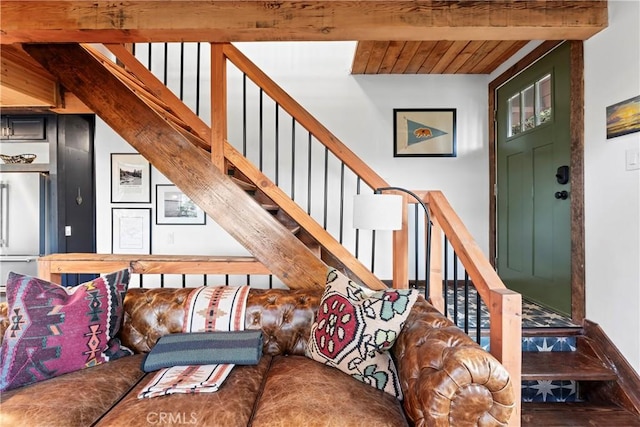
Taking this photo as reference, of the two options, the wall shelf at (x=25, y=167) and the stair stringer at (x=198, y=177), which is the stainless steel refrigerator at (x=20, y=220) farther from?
the stair stringer at (x=198, y=177)

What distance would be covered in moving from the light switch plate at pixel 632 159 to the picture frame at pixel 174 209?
3.35m

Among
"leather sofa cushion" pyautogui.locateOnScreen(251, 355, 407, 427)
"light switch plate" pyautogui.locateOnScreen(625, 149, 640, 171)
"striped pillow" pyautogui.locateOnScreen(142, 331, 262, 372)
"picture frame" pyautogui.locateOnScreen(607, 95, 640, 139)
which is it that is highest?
"picture frame" pyautogui.locateOnScreen(607, 95, 640, 139)

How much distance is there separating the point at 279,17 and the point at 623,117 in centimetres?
205

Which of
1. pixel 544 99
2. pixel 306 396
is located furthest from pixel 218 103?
pixel 544 99

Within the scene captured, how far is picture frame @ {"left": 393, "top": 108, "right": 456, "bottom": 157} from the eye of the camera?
3.41 m

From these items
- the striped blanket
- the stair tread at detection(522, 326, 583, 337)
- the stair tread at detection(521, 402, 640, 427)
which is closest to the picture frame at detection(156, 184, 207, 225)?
the striped blanket

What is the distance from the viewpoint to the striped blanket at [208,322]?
1.31m

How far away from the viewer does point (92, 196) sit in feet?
11.9

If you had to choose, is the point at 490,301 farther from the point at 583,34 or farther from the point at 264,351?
the point at 583,34

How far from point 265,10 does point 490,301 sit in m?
1.92

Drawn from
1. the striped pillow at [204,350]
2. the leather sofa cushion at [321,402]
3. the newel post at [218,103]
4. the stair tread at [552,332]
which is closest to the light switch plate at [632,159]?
the stair tread at [552,332]

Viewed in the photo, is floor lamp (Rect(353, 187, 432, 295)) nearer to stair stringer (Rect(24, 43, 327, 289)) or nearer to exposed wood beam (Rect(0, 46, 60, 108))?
stair stringer (Rect(24, 43, 327, 289))

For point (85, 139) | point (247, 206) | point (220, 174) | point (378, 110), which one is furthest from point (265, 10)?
point (85, 139)

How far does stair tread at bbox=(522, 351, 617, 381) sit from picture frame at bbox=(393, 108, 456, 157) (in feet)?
6.74
